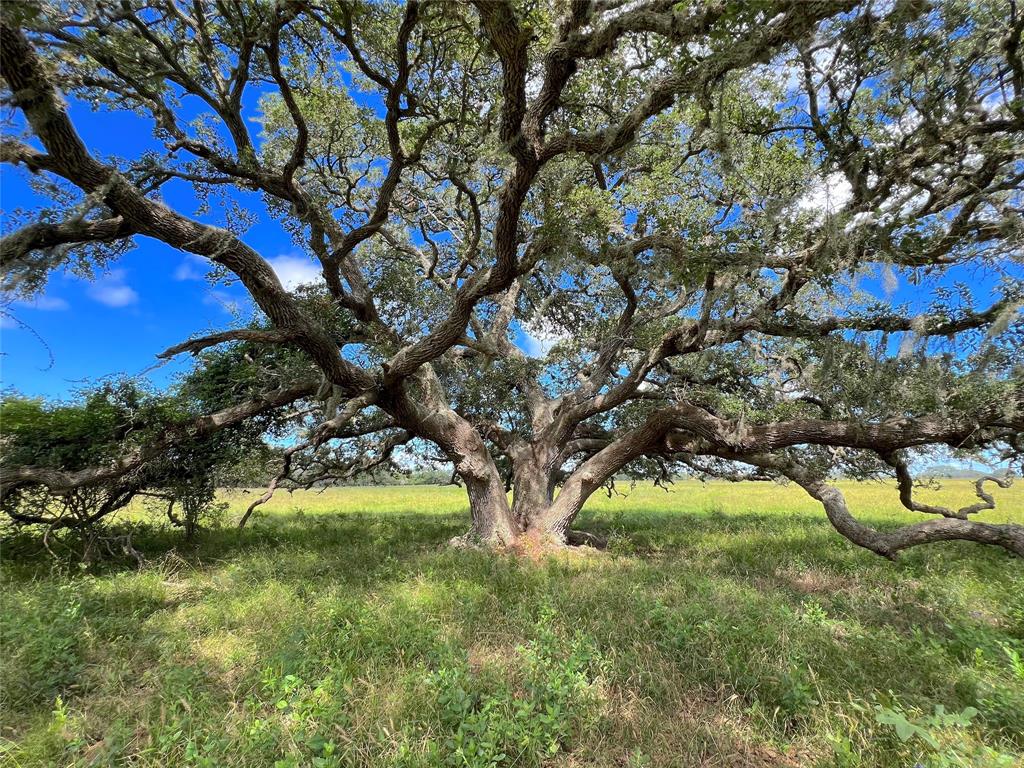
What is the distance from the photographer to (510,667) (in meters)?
3.83

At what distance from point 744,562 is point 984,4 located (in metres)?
7.70

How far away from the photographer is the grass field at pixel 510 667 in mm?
2852

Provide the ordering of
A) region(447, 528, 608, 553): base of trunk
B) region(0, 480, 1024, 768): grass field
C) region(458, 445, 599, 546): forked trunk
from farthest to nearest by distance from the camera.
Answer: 1. region(458, 445, 599, 546): forked trunk
2. region(447, 528, 608, 553): base of trunk
3. region(0, 480, 1024, 768): grass field

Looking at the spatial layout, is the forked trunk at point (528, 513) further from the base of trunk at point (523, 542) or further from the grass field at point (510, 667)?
the grass field at point (510, 667)

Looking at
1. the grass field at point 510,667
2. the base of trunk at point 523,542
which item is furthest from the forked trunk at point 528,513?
the grass field at point 510,667

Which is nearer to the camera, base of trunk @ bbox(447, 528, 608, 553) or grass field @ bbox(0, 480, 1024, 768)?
grass field @ bbox(0, 480, 1024, 768)

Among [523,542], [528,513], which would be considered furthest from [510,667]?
[528,513]

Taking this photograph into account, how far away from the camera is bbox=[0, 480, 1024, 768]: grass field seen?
9.36 feet

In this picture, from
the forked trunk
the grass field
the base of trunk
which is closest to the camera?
the grass field

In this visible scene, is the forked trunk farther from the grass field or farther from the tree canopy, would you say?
the grass field

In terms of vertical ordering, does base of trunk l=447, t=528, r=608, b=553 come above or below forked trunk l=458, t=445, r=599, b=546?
below

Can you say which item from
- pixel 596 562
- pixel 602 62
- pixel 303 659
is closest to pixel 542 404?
pixel 596 562

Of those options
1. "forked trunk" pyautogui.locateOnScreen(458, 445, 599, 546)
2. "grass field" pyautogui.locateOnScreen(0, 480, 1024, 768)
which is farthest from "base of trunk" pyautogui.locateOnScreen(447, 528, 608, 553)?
"grass field" pyautogui.locateOnScreen(0, 480, 1024, 768)

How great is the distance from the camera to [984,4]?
165 inches
